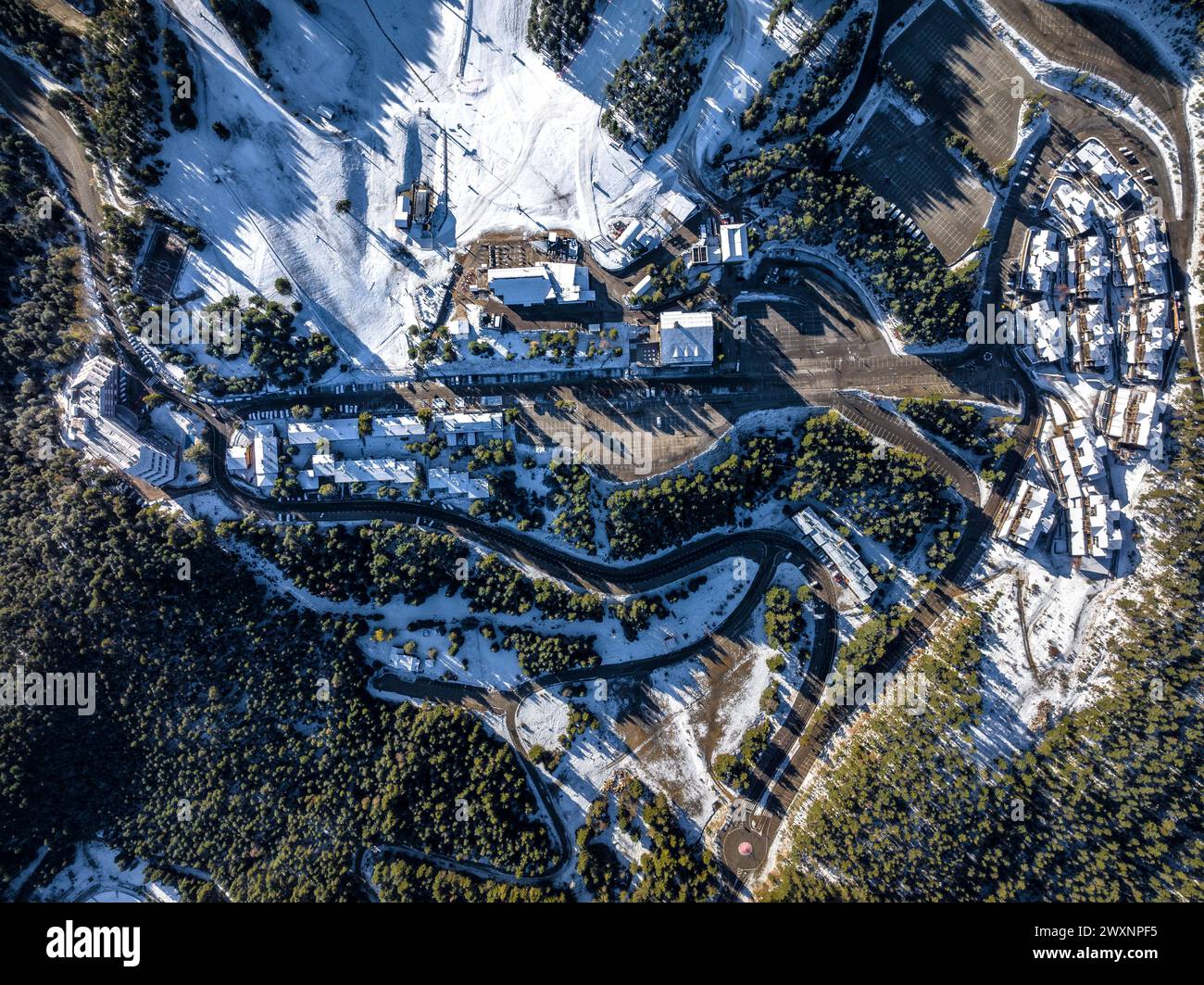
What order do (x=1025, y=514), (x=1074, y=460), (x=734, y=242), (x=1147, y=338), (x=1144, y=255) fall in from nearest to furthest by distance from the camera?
(x=1144, y=255)
(x=1147, y=338)
(x=734, y=242)
(x=1074, y=460)
(x=1025, y=514)

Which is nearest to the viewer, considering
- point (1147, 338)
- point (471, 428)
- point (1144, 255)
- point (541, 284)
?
point (1144, 255)

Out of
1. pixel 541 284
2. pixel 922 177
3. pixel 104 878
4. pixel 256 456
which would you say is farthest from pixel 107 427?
pixel 922 177

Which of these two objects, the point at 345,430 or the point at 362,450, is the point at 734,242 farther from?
the point at 345,430

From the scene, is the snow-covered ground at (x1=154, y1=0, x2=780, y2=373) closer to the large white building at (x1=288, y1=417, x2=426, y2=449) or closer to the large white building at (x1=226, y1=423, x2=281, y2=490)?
the large white building at (x1=288, y1=417, x2=426, y2=449)

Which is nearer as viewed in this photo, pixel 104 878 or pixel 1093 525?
pixel 1093 525

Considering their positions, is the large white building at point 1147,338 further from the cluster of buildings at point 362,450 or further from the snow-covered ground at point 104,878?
the snow-covered ground at point 104,878
